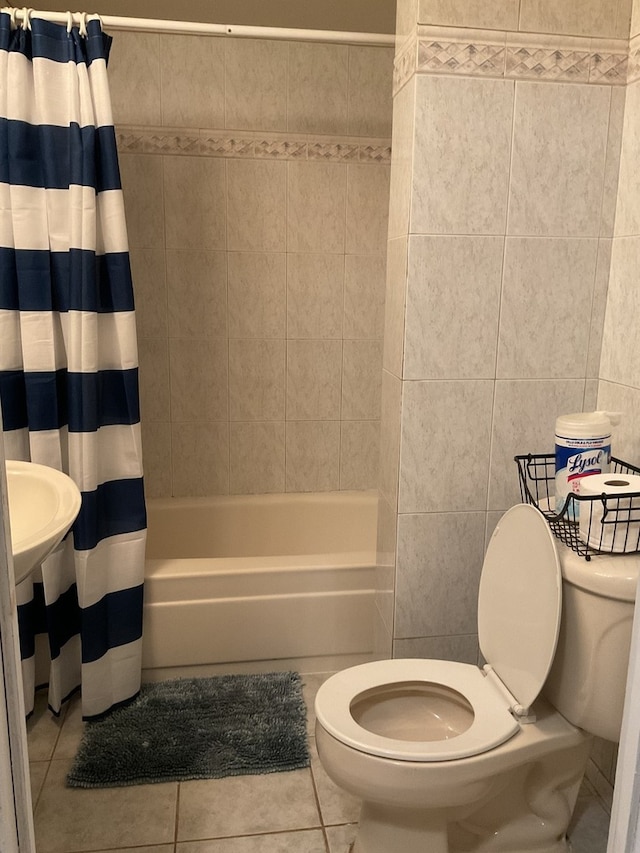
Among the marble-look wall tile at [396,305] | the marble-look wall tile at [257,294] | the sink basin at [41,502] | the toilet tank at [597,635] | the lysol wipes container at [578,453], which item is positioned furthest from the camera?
the marble-look wall tile at [257,294]

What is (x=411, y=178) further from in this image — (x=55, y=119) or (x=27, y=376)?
(x=27, y=376)

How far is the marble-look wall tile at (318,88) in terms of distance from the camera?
2.68 metres

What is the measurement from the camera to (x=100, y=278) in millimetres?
1993

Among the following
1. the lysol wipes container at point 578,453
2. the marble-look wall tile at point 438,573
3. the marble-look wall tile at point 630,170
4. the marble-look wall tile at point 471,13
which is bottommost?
the marble-look wall tile at point 438,573

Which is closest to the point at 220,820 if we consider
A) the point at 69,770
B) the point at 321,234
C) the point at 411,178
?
the point at 69,770

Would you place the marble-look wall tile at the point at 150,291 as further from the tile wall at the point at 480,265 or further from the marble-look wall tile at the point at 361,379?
the tile wall at the point at 480,265

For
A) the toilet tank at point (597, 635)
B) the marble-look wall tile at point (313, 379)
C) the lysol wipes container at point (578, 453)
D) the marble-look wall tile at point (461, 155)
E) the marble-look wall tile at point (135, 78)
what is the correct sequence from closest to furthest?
the toilet tank at point (597, 635) → the lysol wipes container at point (578, 453) → the marble-look wall tile at point (461, 155) → the marble-look wall tile at point (135, 78) → the marble-look wall tile at point (313, 379)

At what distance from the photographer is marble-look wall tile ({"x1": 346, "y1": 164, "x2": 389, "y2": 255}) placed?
111 inches

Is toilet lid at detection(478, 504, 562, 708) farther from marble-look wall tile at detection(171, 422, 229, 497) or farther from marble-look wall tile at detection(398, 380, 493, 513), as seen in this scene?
marble-look wall tile at detection(171, 422, 229, 497)

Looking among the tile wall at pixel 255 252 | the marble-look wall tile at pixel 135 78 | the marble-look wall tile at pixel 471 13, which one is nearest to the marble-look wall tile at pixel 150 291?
the tile wall at pixel 255 252

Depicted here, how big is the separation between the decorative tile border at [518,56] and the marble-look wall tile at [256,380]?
4.41ft

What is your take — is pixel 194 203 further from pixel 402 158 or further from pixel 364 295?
pixel 402 158

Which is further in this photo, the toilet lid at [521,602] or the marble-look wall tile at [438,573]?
the marble-look wall tile at [438,573]

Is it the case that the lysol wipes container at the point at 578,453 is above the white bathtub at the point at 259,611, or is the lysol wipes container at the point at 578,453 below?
above
